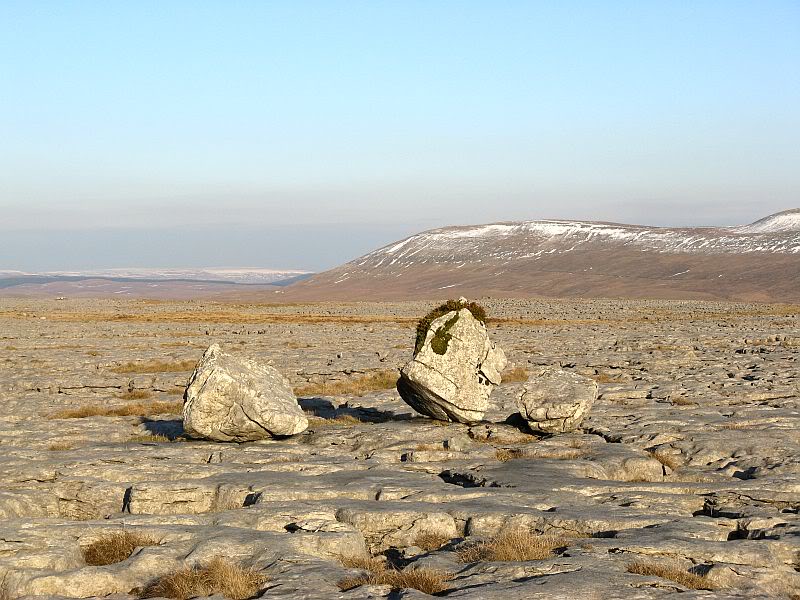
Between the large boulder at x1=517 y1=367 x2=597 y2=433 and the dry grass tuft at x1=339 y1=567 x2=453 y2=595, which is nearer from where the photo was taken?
the dry grass tuft at x1=339 y1=567 x2=453 y2=595

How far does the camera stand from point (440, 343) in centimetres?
2677

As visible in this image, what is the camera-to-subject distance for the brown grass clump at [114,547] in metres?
14.3

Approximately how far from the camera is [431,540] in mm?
15492

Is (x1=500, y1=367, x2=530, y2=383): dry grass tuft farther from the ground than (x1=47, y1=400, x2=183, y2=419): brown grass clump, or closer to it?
closer to it

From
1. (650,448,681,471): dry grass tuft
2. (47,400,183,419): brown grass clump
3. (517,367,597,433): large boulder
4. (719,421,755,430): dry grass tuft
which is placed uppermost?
(517,367,597,433): large boulder

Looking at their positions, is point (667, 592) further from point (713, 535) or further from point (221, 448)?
point (221, 448)

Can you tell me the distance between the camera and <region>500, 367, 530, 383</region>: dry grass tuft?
42588 millimetres

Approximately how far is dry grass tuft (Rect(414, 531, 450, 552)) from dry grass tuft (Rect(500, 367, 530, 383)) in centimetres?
2658

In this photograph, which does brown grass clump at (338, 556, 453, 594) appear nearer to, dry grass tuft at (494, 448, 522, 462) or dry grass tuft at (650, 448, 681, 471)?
dry grass tuft at (494, 448, 522, 462)

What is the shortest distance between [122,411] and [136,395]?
494 centimetres

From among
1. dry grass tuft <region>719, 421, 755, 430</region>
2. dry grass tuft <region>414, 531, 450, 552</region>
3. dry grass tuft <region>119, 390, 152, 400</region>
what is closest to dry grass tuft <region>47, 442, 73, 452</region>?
dry grass tuft <region>119, 390, 152, 400</region>

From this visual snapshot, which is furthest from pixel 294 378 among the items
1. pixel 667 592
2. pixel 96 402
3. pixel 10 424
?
pixel 667 592

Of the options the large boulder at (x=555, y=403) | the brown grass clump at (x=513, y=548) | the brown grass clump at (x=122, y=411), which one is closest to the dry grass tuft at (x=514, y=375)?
the large boulder at (x=555, y=403)

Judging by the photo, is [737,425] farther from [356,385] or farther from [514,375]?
[356,385]
